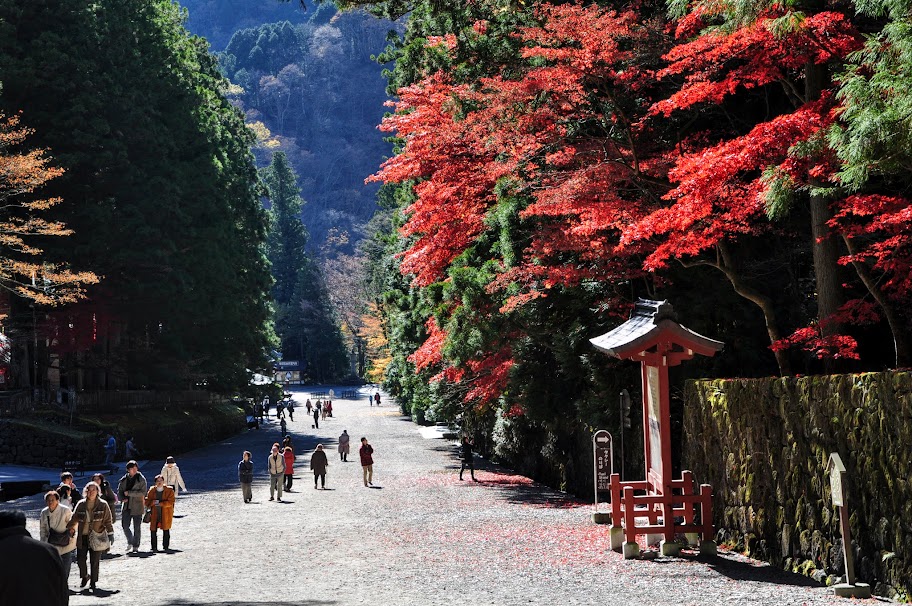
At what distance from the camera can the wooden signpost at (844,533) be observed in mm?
10320

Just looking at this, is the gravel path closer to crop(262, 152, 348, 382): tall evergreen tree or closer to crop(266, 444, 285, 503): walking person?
crop(266, 444, 285, 503): walking person

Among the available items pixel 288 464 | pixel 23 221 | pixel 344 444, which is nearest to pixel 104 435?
pixel 23 221

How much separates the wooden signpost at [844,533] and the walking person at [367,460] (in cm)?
1693

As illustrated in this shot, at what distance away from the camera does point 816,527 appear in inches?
466

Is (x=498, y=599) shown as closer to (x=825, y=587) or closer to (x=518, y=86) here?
(x=825, y=587)

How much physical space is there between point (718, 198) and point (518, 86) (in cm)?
477

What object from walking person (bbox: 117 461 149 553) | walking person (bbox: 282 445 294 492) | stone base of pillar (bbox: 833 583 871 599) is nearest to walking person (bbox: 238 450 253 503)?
walking person (bbox: 282 445 294 492)

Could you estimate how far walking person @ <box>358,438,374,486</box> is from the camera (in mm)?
26984

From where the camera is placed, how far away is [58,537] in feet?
38.5

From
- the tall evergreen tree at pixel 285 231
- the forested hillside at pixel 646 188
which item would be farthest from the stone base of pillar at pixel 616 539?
the tall evergreen tree at pixel 285 231

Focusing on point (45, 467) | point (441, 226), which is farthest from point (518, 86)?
point (45, 467)

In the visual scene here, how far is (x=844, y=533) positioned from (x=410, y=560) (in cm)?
607

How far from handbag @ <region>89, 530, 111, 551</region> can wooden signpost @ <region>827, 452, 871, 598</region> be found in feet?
28.9

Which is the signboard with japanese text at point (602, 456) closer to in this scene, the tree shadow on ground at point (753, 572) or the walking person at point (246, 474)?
the tree shadow on ground at point (753, 572)
